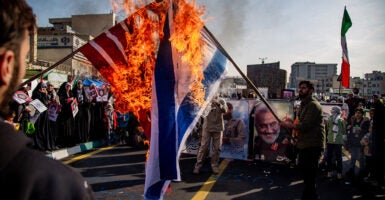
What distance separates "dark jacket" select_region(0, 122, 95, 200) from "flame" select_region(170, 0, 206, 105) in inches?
111

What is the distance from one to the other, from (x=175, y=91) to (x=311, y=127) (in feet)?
9.03

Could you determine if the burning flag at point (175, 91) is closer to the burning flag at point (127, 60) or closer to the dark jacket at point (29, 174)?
the burning flag at point (127, 60)

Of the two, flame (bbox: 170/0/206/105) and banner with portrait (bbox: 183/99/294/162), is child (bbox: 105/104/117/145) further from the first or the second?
flame (bbox: 170/0/206/105)

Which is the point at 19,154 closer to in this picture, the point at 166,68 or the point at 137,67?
the point at 166,68

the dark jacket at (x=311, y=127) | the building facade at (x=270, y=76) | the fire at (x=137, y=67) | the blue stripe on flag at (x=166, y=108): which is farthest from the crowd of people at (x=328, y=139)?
the building facade at (x=270, y=76)

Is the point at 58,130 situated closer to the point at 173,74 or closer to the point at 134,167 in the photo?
the point at 134,167

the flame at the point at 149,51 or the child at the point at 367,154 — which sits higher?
the flame at the point at 149,51

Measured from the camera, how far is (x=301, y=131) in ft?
16.6

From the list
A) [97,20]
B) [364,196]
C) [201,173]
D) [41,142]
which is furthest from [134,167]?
[97,20]

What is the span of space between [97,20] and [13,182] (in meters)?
53.8

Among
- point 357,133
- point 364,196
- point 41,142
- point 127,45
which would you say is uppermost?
point 127,45

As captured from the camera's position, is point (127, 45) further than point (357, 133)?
No

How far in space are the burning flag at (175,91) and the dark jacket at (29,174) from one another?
102 inches

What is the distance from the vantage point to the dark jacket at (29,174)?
0.83 metres
